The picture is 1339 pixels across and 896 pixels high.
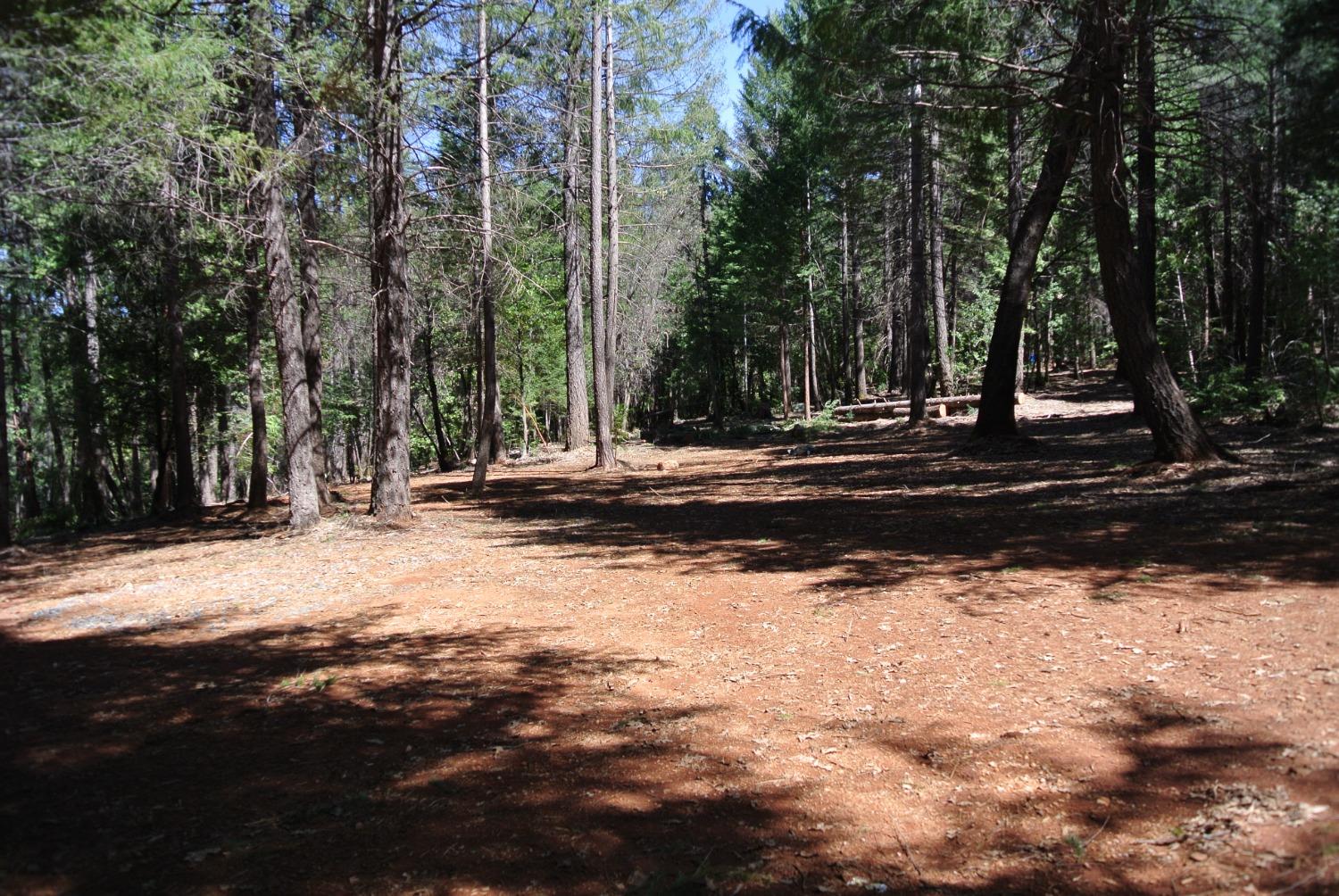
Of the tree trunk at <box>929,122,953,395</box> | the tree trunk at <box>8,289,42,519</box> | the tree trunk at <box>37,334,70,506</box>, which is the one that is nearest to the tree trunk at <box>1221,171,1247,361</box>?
the tree trunk at <box>929,122,953,395</box>

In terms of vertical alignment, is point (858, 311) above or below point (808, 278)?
below

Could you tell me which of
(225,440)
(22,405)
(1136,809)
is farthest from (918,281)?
(22,405)

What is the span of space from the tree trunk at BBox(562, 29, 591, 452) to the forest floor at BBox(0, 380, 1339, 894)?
492 inches

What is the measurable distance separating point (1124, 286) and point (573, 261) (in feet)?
47.7

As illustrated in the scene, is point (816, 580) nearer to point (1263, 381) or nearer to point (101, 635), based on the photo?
point (101, 635)

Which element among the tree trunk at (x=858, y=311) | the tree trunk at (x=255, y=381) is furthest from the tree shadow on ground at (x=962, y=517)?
the tree trunk at (x=858, y=311)

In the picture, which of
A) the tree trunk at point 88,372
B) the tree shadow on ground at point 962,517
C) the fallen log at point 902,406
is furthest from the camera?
the fallen log at point 902,406

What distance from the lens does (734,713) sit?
4035 mm

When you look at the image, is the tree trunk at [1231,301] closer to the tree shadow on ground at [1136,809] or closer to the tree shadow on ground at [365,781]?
the tree shadow on ground at [1136,809]

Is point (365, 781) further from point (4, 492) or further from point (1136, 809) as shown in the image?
point (4, 492)

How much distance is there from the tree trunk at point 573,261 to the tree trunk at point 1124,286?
10.9 meters

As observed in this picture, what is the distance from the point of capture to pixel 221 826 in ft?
10.2

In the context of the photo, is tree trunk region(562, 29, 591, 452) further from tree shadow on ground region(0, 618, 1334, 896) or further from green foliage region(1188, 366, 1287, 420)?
tree shadow on ground region(0, 618, 1334, 896)

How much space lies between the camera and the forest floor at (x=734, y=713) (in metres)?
2.66
